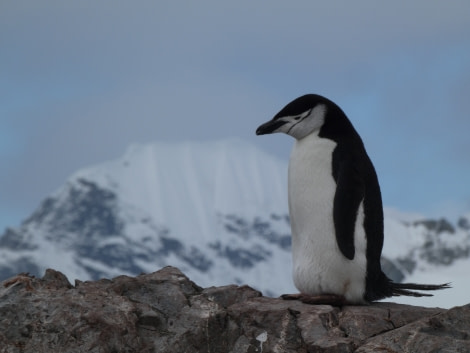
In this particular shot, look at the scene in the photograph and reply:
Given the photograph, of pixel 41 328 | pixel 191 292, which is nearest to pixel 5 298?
pixel 41 328

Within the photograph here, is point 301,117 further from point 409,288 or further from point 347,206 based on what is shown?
point 409,288

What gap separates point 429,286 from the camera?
698cm

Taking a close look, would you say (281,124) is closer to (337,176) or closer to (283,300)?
(337,176)

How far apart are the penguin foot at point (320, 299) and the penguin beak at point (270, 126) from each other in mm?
1231

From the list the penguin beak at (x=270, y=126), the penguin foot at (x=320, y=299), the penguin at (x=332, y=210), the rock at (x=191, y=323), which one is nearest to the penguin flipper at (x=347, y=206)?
the penguin at (x=332, y=210)

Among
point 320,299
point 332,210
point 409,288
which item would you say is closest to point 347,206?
point 332,210

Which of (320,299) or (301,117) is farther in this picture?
(301,117)

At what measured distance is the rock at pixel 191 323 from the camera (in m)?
6.16

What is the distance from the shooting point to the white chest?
6.86 meters

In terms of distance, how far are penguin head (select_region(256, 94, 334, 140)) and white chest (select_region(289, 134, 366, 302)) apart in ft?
0.32

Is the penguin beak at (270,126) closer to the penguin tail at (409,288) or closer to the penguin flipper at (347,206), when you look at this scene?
the penguin flipper at (347,206)

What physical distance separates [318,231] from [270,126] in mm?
872

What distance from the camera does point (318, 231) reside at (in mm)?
6918

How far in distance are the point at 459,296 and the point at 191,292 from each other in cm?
15246
